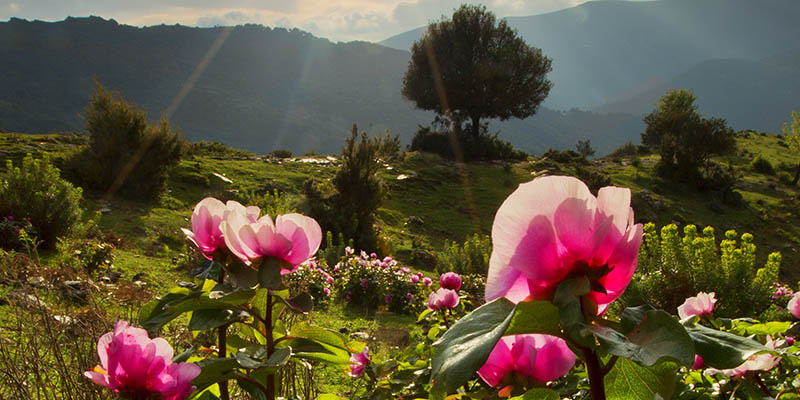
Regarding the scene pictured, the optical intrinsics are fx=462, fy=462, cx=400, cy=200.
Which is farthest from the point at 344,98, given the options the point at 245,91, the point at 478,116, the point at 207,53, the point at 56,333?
the point at 56,333

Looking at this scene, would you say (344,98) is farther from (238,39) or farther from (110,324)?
(110,324)

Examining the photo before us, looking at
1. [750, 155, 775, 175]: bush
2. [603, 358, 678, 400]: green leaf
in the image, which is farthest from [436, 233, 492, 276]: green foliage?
[750, 155, 775, 175]: bush

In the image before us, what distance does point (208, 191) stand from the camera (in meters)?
11.5

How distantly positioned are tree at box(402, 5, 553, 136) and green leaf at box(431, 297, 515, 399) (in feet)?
80.1

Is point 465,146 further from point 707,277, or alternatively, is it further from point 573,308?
point 573,308

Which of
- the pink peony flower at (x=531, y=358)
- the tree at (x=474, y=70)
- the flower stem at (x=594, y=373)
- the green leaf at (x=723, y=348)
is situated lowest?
the pink peony flower at (x=531, y=358)

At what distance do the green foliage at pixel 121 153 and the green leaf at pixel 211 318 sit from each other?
34.0 ft

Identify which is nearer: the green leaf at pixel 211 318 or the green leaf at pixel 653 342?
the green leaf at pixel 653 342

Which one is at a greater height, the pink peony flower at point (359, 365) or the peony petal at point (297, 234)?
the peony petal at point (297, 234)

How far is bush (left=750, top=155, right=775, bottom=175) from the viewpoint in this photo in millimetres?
20844

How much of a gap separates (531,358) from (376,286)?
16.4ft

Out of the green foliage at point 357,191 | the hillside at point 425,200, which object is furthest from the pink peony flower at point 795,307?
the green foliage at point 357,191

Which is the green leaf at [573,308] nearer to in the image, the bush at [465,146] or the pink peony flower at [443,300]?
the pink peony flower at [443,300]

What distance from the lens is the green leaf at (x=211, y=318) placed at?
30.5 inches
